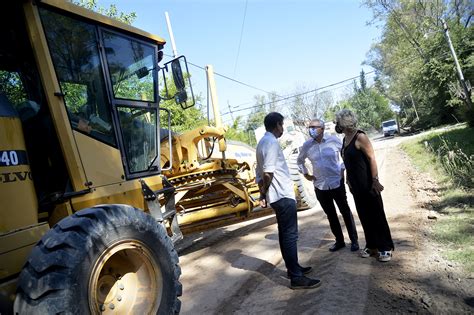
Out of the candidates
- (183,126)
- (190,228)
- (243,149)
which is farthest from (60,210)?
(183,126)

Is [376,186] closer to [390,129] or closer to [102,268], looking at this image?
[102,268]

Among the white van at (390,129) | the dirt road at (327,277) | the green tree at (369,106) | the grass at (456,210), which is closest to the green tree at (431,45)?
the white van at (390,129)

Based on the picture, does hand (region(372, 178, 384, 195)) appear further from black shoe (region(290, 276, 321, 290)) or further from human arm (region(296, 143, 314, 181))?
black shoe (region(290, 276, 321, 290))

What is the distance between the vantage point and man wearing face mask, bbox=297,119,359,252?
5.41m

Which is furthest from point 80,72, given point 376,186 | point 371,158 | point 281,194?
point 376,186

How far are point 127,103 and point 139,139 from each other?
1.43 feet

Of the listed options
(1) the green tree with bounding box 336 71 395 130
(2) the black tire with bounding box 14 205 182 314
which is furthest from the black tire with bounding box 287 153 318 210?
(1) the green tree with bounding box 336 71 395 130

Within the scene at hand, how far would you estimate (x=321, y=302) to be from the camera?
3.91m

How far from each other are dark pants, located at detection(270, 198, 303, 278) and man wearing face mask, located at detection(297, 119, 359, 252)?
1.10m

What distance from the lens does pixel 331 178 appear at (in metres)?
5.41

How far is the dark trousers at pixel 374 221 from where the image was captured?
479cm

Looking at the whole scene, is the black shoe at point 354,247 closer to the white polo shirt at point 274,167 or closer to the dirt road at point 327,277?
the dirt road at point 327,277

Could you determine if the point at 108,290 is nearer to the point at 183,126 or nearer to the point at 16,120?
the point at 16,120

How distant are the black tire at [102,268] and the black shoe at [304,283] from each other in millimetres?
1384
